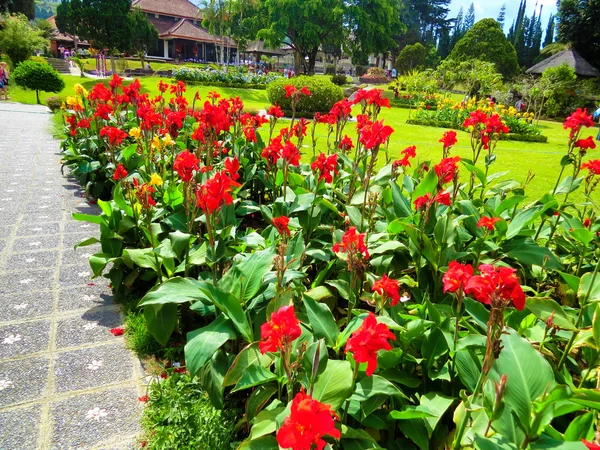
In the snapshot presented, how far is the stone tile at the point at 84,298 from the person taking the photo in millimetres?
3027

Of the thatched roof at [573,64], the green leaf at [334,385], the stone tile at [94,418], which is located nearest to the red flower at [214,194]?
the green leaf at [334,385]

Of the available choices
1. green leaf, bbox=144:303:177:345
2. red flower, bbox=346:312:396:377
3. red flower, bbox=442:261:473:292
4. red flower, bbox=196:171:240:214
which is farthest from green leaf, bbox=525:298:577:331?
green leaf, bbox=144:303:177:345

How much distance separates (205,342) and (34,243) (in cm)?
295

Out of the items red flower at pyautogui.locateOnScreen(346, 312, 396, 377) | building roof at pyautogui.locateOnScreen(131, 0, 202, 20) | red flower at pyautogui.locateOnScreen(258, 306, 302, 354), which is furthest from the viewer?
building roof at pyautogui.locateOnScreen(131, 0, 202, 20)

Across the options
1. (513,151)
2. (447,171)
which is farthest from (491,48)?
(447,171)

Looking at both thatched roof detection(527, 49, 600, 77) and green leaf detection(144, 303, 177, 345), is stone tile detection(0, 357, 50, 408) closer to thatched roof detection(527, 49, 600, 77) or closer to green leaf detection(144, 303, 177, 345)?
green leaf detection(144, 303, 177, 345)

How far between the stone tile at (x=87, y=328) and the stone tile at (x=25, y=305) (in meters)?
0.23

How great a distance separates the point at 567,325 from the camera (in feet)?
6.39

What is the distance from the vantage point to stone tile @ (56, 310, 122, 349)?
2.65 m

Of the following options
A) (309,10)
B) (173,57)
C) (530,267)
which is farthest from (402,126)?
(173,57)

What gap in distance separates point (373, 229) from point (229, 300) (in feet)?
4.49

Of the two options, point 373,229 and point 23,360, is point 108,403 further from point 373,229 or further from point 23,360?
point 373,229

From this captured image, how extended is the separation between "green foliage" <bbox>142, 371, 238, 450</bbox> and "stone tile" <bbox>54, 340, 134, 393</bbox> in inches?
11.3

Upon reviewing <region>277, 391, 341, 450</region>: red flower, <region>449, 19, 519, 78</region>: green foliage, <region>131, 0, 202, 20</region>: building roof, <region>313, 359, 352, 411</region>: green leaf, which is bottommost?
<region>313, 359, 352, 411</region>: green leaf
